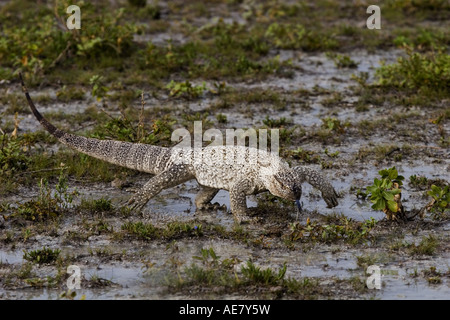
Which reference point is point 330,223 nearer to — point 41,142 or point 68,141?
point 68,141

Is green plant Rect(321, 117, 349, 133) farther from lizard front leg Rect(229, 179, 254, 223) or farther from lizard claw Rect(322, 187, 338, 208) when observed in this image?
lizard front leg Rect(229, 179, 254, 223)

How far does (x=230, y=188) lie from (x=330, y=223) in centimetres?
111

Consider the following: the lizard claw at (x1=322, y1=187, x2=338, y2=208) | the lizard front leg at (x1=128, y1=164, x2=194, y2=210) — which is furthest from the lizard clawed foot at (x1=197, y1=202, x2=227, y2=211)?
the lizard claw at (x1=322, y1=187, x2=338, y2=208)

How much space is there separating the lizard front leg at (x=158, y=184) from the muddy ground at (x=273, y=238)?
0.51 ft

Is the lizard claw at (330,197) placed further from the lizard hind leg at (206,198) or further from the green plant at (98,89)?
the green plant at (98,89)

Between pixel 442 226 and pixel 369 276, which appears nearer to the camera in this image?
pixel 369 276

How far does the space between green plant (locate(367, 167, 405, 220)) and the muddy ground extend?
0.62 feet

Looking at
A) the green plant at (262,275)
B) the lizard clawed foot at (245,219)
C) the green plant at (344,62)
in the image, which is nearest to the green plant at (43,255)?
the green plant at (262,275)

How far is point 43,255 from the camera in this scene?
747 cm

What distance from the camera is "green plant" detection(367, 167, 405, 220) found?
8.10 m

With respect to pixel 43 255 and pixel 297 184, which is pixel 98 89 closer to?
pixel 297 184

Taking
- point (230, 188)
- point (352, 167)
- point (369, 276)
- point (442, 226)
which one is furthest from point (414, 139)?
point (369, 276)

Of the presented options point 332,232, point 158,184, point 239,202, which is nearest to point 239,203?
point 239,202
